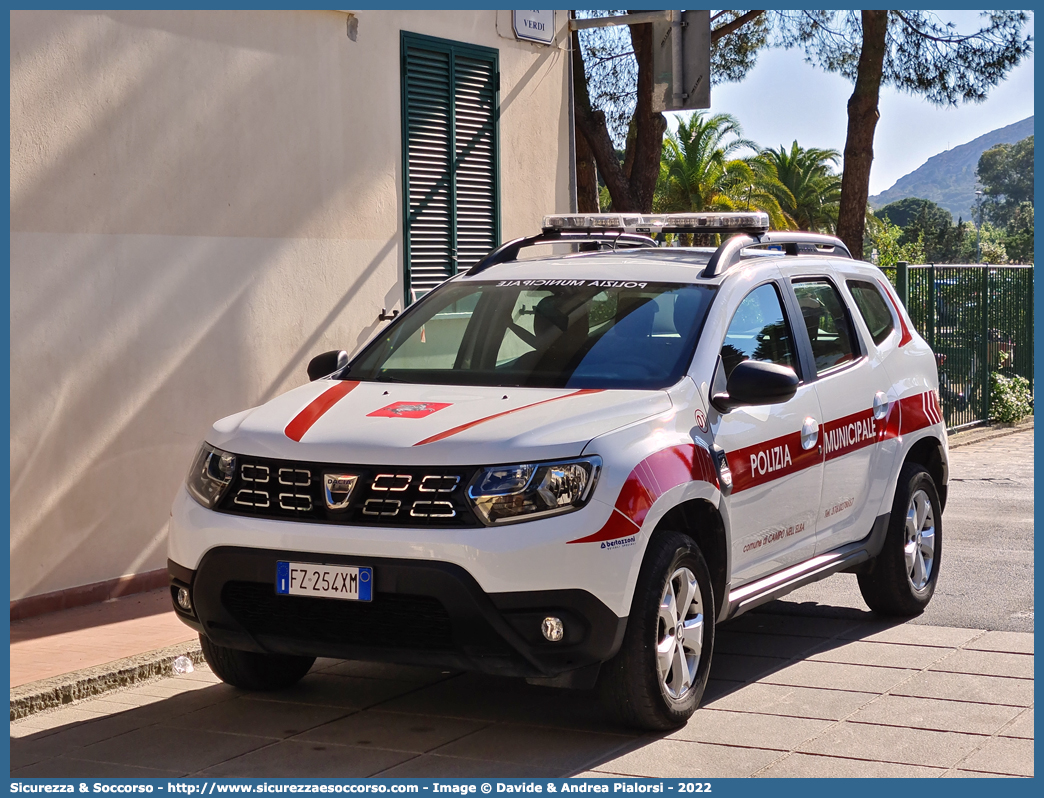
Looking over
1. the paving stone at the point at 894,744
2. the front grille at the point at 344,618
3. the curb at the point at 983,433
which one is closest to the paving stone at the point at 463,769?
the front grille at the point at 344,618

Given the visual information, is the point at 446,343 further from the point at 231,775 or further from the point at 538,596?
the point at 231,775

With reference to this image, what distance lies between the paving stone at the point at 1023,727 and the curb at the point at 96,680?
142 inches

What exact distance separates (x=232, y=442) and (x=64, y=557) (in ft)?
8.74

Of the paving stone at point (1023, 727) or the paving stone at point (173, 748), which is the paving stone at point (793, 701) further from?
the paving stone at point (173, 748)

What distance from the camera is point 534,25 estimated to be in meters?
11.6

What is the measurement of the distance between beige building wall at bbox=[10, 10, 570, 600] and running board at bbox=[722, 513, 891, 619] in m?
3.78

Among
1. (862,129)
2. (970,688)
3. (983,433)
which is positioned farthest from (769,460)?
(862,129)

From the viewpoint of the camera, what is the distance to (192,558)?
541cm

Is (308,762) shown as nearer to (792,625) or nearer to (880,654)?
(880,654)

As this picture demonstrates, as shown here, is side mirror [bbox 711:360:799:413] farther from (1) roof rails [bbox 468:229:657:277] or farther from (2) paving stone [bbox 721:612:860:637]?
(2) paving stone [bbox 721:612:860:637]

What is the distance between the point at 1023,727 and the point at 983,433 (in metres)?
11.9

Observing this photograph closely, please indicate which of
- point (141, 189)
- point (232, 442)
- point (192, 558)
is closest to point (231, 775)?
point (192, 558)

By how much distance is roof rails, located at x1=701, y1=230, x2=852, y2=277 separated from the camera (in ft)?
20.7

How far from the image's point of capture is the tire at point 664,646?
5.22 metres
